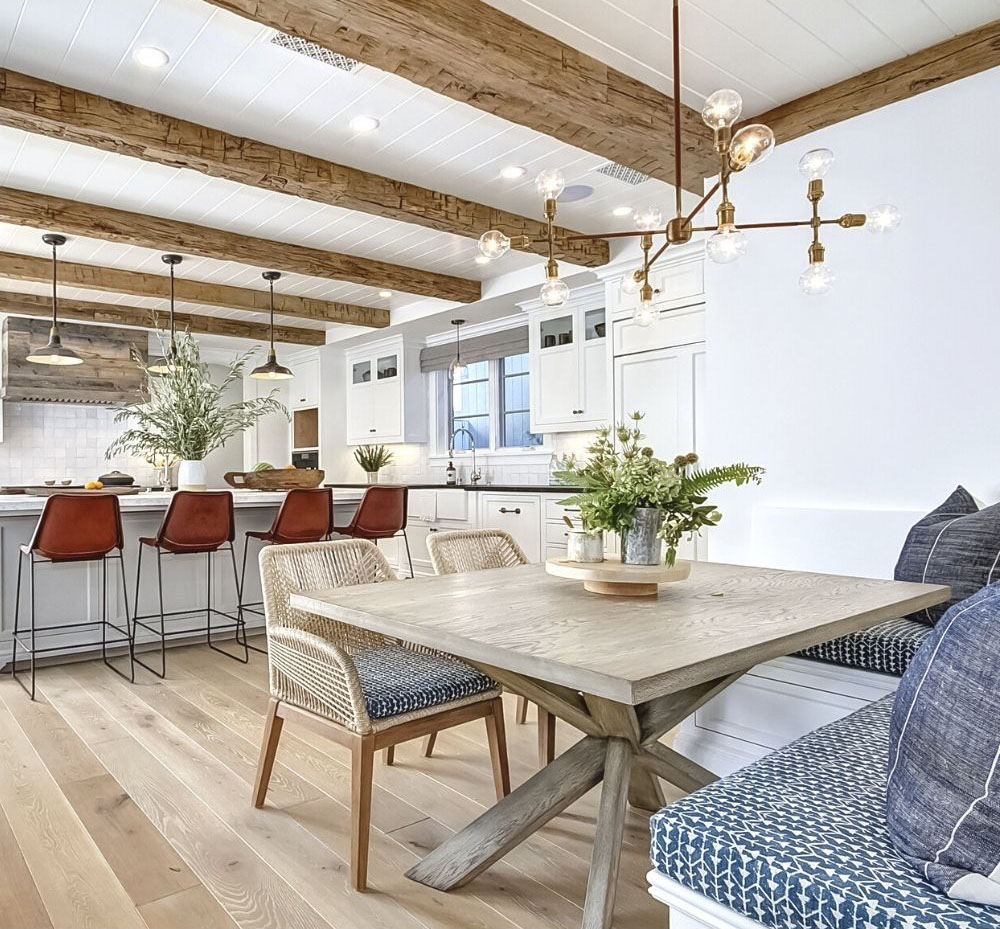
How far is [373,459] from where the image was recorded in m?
7.80

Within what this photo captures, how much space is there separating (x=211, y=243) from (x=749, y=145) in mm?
3949

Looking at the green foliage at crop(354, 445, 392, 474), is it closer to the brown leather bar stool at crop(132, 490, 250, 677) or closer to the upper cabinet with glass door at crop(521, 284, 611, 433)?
the upper cabinet with glass door at crop(521, 284, 611, 433)

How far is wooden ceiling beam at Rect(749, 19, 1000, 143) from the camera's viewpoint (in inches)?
112

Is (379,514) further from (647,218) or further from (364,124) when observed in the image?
(647,218)

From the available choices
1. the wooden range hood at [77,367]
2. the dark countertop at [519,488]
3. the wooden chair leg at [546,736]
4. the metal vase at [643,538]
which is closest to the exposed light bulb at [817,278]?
the metal vase at [643,538]

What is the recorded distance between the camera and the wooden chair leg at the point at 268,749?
7.21ft

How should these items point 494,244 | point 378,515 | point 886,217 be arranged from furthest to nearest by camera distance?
point 378,515
point 494,244
point 886,217

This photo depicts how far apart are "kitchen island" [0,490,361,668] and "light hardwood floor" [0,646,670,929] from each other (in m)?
0.88

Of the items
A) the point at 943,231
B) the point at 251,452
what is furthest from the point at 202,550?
the point at 251,452

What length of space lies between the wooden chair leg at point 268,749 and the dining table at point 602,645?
49 cm

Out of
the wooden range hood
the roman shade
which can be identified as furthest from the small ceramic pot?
the wooden range hood

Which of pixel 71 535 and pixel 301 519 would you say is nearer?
pixel 71 535

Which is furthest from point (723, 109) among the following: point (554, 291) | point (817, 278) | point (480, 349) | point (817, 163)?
point (480, 349)

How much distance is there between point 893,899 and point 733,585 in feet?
4.06
